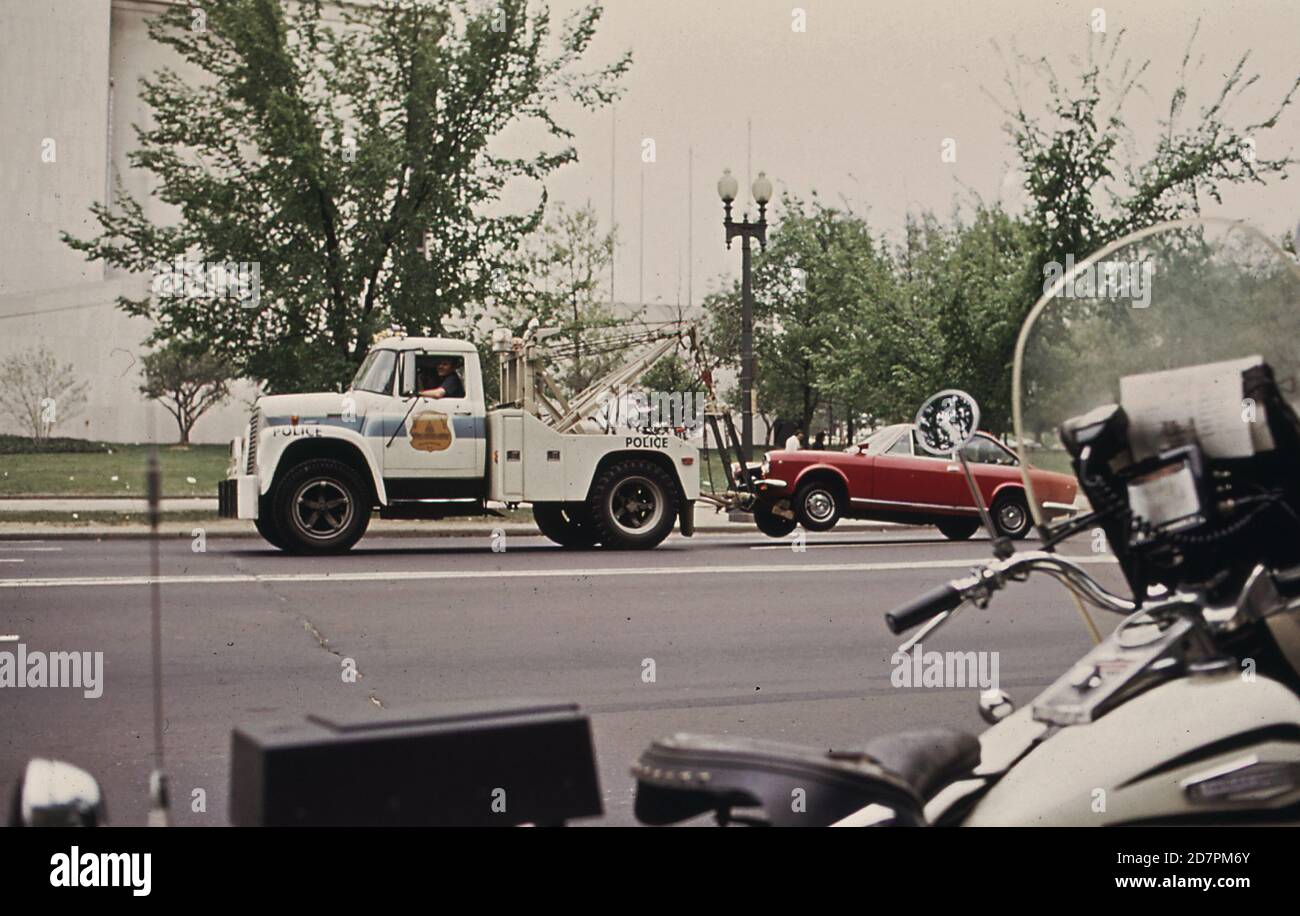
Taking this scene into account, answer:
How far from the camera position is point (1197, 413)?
2570 millimetres

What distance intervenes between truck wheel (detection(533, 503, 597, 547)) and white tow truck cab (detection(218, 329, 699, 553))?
0.02 m

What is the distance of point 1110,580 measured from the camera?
3396 millimetres

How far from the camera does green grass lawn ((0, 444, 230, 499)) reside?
2962cm

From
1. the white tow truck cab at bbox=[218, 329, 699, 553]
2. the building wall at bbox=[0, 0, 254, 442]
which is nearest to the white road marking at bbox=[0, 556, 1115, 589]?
the white tow truck cab at bbox=[218, 329, 699, 553]

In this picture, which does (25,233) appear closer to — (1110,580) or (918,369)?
(918,369)

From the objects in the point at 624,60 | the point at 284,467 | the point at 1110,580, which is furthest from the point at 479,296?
the point at 1110,580

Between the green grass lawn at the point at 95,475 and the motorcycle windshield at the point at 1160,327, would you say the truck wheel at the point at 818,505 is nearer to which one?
the green grass lawn at the point at 95,475

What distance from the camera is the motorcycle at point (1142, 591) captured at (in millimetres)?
2123

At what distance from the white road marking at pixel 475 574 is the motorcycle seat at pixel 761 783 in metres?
11.2

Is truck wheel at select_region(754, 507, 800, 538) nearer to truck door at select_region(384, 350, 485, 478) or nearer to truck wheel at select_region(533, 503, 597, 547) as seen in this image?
truck wheel at select_region(533, 503, 597, 547)

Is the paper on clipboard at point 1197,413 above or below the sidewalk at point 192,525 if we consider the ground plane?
above

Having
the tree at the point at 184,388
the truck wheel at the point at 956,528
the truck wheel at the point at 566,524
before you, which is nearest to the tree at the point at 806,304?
the truck wheel at the point at 956,528

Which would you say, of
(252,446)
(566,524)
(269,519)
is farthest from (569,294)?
(269,519)

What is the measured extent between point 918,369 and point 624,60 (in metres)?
6.94
